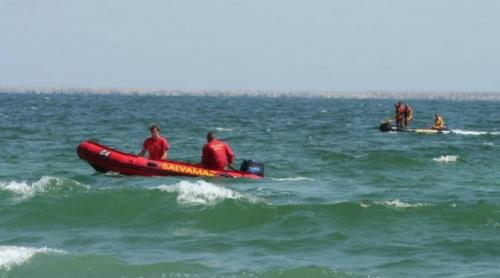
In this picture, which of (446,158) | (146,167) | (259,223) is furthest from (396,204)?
(446,158)

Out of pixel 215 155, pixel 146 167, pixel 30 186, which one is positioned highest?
pixel 215 155

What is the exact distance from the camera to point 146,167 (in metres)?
20.7

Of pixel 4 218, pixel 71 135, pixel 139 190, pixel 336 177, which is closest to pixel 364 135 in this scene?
pixel 71 135

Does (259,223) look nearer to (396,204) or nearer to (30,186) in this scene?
(396,204)

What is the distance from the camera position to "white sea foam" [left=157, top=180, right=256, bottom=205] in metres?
16.7

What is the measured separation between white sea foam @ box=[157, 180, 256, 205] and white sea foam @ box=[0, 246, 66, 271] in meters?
4.37

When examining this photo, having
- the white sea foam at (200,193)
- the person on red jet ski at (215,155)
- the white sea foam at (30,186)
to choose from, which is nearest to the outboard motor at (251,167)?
the person on red jet ski at (215,155)

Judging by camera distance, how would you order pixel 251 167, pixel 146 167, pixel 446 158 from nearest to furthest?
pixel 146 167, pixel 251 167, pixel 446 158

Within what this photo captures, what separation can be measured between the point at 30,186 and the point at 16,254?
6.68 meters

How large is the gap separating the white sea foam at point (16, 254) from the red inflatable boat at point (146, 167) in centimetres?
798

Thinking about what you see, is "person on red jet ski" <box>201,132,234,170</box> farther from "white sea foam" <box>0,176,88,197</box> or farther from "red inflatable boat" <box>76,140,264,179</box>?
"white sea foam" <box>0,176,88,197</box>

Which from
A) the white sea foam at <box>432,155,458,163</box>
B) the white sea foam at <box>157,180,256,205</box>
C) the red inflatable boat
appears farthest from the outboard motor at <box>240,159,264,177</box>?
the white sea foam at <box>432,155,458,163</box>

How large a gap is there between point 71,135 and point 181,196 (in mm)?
22733

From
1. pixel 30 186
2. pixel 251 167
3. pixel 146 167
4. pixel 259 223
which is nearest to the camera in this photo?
pixel 259 223
